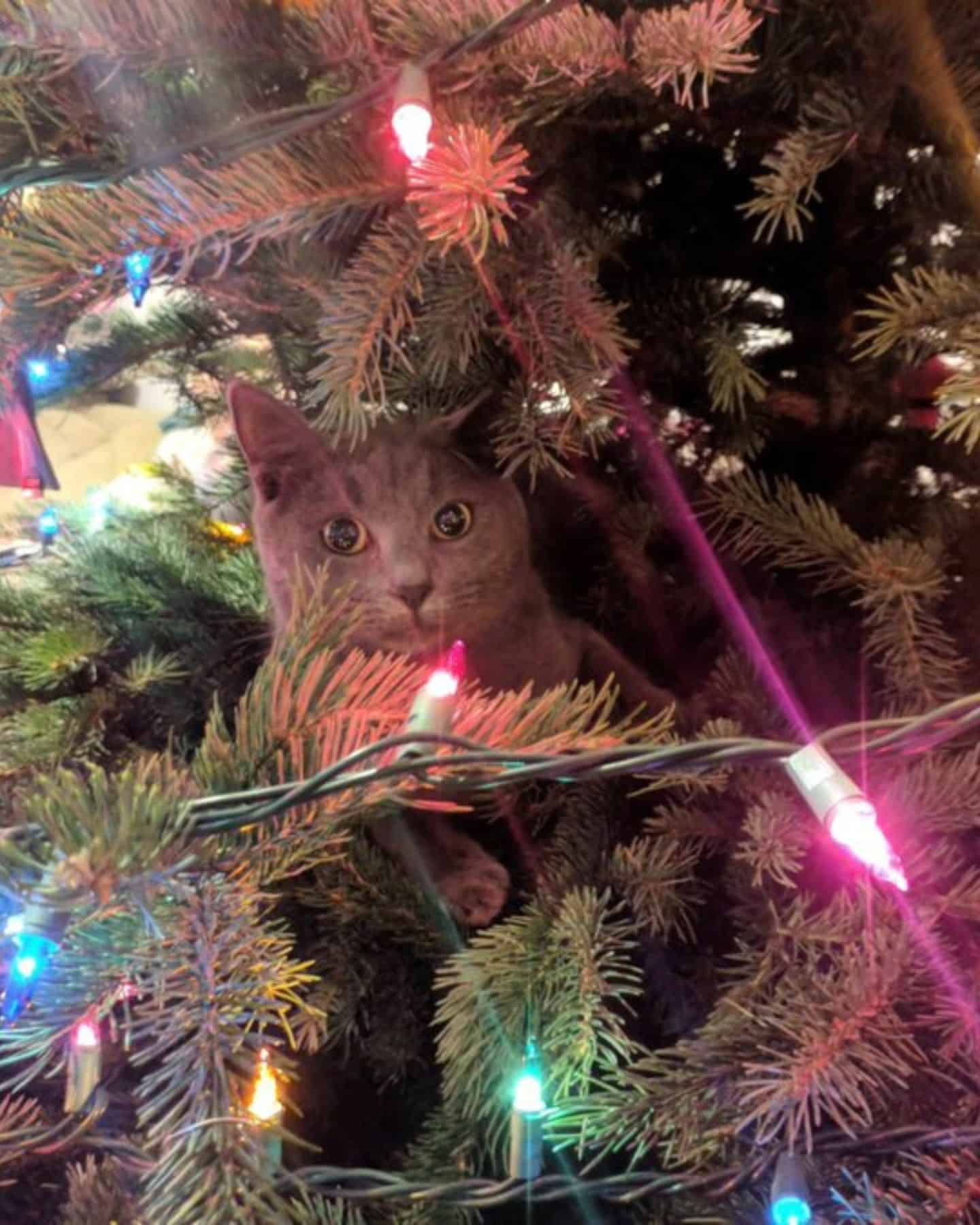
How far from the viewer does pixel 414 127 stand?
0.48 m

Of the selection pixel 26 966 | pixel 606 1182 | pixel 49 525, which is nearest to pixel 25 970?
pixel 26 966

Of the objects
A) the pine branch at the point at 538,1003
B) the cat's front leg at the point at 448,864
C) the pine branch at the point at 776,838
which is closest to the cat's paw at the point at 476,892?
the cat's front leg at the point at 448,864

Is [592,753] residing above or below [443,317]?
below

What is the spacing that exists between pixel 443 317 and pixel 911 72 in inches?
12.3

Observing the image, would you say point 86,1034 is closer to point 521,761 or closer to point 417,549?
point 521,761

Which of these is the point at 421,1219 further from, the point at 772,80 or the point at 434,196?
the point at 772,80

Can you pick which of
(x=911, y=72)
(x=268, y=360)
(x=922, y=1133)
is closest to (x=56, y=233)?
(x=268, y=360)

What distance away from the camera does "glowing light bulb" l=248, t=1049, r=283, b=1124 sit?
48cm

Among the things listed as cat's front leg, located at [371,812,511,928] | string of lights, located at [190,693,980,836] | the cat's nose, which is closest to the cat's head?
the cat's nose

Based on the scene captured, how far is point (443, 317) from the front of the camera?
63 cm

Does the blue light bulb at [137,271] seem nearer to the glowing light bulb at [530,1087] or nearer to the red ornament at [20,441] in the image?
the red ornament at [20,441]

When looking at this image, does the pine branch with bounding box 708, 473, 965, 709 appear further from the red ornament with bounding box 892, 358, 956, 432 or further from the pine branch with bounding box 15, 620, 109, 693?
the pine branch with bounding box 15, 620, 109, 693

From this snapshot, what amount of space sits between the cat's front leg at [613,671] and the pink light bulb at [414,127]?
45 centimetres

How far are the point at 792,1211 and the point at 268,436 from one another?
1.96ft
